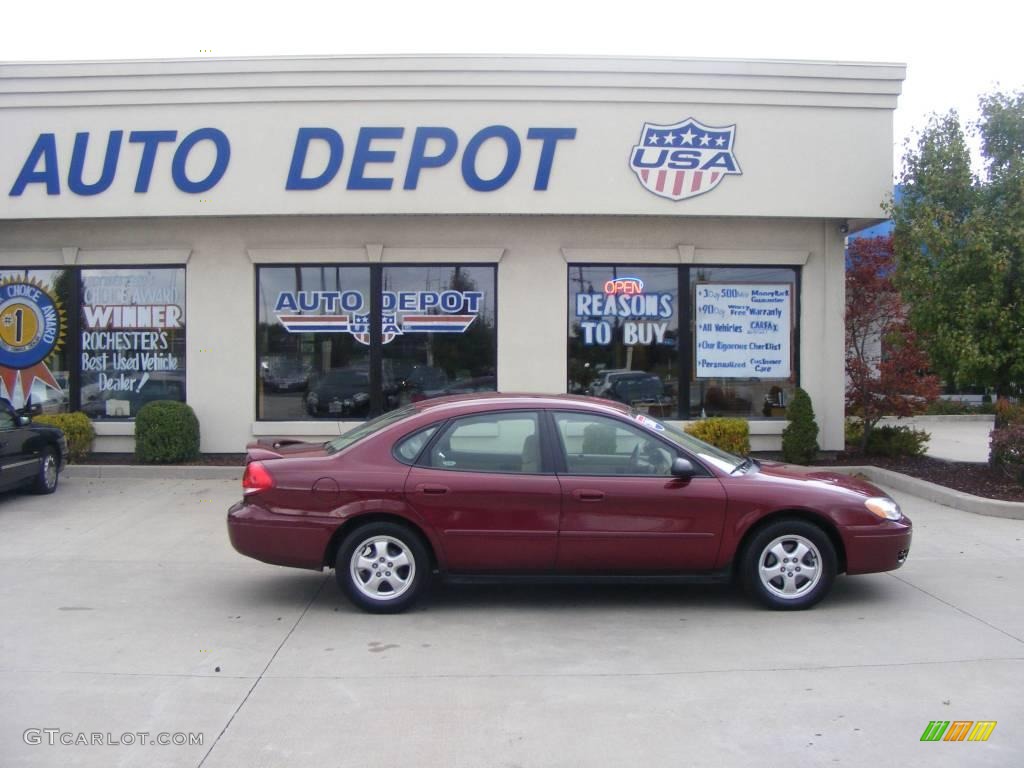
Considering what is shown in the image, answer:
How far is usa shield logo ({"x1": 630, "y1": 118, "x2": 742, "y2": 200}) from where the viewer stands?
12562 millimetres

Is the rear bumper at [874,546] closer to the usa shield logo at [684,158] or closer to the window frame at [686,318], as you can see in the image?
the window frame at [686,318]

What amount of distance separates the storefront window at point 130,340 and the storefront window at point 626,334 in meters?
5.72

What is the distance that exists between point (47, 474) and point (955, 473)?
449 inches

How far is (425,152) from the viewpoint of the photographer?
12.5 metres

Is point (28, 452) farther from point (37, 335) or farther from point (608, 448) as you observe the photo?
point (608, 448)

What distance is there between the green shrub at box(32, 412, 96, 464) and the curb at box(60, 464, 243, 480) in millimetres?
460

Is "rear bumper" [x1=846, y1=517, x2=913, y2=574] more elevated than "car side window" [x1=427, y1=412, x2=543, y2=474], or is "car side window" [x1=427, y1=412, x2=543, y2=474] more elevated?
"car side window" [x1=427, y1=412, x2=543, y2=474]

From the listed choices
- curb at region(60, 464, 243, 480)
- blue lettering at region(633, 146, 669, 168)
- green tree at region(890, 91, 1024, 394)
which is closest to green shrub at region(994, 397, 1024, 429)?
green tree at region(890, 91, 1024, 394)

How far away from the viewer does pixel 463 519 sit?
6562mm

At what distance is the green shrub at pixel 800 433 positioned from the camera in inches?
501

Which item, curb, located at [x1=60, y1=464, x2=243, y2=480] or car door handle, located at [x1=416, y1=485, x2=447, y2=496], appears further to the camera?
curb, located at [x1=60, y1=464, x2=243, y2=480]

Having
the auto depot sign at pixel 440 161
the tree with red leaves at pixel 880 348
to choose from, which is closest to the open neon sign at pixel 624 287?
the auto depot sign at pixel 440 161

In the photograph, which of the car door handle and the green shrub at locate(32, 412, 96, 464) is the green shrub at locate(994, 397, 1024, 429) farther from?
the green shrub at locate(32, 412, 96, 464)

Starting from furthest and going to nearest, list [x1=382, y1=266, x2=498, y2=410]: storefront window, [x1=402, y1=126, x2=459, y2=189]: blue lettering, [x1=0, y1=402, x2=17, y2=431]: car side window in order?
[x1=382, y1=266, x2=498, y2=410]: storefront window
[x1=402, y1=126, x2=459, y2=189]: blue lettering
[x1=0, y1=402, x2=17, y2=431]: car side window
